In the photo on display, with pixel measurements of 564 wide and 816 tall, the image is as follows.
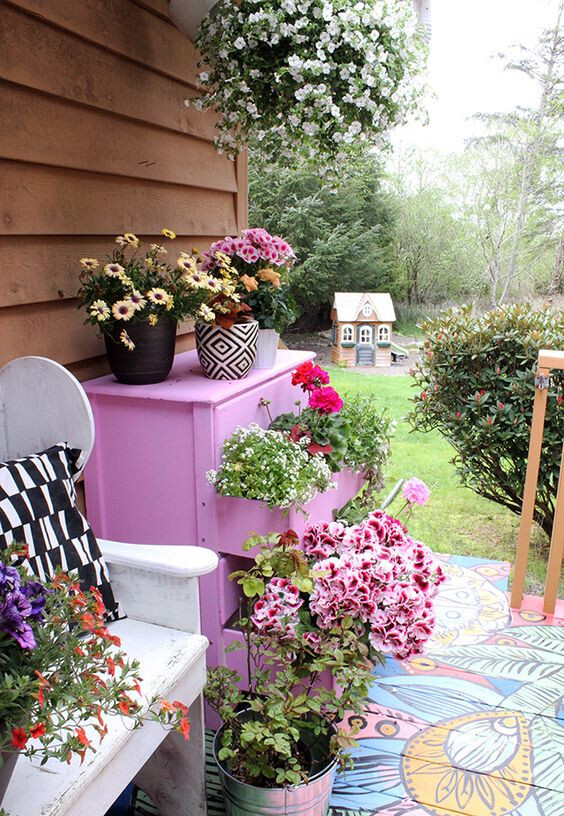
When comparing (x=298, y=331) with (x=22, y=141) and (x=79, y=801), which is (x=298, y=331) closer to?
Result: (x=22, y=141)

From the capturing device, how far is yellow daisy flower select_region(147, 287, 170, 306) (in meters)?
1.52

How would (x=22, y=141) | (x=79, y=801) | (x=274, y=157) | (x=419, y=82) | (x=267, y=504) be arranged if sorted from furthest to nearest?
(x=274, y=157) < (x=419, y=82) < (x=267, y=504) < (x=22, y=141) < (x=79, y=801)

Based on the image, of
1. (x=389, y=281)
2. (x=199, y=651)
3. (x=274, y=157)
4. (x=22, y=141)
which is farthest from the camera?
(x=389, y=281)

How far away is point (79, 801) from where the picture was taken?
90cm

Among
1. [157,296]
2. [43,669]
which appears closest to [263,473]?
[157,296]

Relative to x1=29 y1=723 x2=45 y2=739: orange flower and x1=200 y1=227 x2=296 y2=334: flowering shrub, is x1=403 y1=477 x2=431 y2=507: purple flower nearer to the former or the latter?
x1=200 y1=227 x2=296 y2=334: flowering shrub

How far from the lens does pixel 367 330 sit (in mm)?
5121

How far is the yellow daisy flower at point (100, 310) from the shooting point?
1478 mm

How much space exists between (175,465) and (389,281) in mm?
4459

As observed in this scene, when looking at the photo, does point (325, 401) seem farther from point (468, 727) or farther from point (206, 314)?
point (468, 727)

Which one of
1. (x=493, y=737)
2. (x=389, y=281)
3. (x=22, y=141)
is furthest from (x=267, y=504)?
(x=389, y=281)

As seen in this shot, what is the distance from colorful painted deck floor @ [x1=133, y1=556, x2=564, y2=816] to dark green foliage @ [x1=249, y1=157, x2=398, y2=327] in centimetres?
398

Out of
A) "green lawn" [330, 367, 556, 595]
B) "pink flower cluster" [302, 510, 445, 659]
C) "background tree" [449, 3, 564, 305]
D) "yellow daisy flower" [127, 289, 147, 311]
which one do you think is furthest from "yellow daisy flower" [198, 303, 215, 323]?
"background tree" [449, 3, 564, 305]

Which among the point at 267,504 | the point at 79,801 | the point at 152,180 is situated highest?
the point at 152,180
